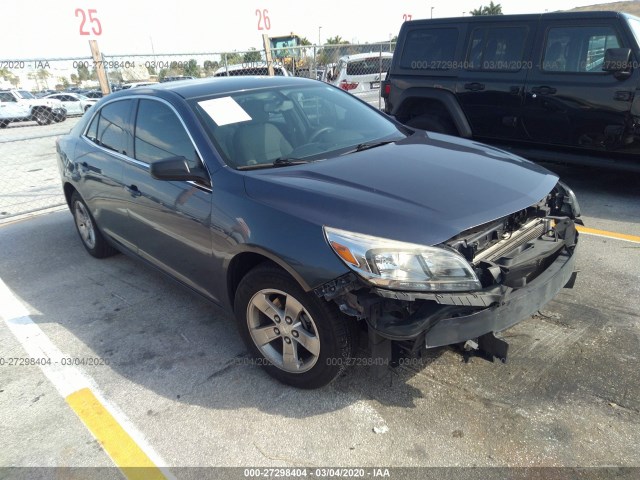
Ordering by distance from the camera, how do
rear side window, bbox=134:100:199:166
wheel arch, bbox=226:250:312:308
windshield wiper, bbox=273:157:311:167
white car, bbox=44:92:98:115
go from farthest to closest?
1. white car, bbox=44:92:98:115
2. rear side window, bbox=134:100:199:166
3. windshield wiper, bbox=273:157:311:167
4. wheel arch, bbox=226:250:312:308

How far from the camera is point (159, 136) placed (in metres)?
3.54

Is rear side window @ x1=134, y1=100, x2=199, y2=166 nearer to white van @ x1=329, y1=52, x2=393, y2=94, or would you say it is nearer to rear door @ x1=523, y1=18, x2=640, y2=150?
rear door @ x1=523, y1=18, x2=640, y2=150

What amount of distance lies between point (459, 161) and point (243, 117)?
147 centimetres

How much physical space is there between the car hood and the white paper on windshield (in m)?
0.56

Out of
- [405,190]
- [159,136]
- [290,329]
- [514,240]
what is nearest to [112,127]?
[159,136]

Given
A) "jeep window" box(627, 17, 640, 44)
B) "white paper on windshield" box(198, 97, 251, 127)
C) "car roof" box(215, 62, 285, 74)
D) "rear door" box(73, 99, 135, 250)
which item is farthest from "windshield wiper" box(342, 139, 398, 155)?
"car roof" box(215, 62, 285, 74)

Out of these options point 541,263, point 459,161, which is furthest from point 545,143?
point 541,263

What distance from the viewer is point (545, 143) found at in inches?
246

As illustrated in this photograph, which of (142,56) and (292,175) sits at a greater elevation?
(142,56)

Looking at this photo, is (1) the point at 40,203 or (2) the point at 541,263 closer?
(2) the point at 541,263

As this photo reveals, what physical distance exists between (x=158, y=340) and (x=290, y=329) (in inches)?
50.2

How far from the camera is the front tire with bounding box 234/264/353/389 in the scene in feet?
8.20

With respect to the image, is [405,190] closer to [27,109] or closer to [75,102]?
[27,109]

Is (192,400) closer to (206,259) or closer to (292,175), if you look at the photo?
(206,259)
